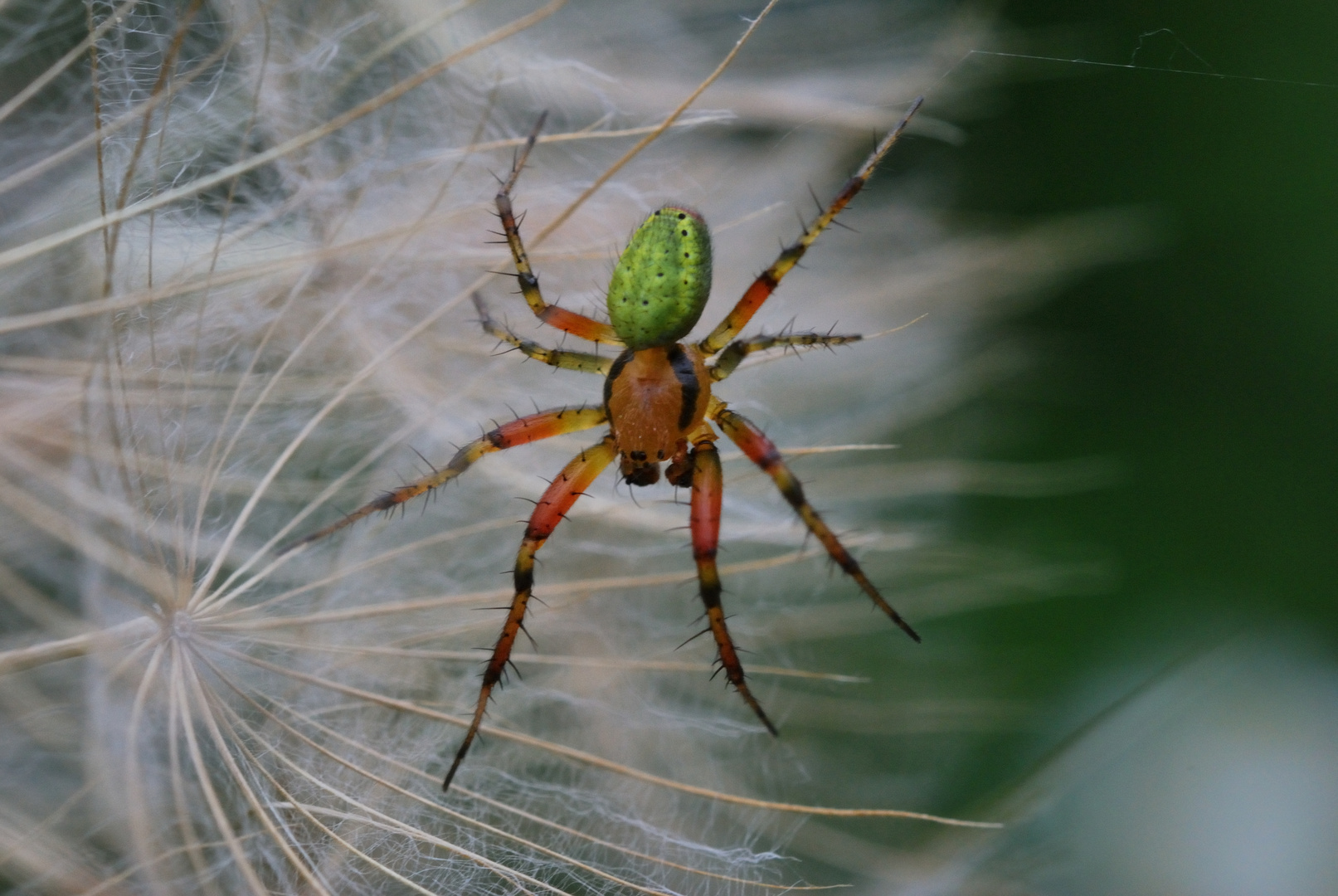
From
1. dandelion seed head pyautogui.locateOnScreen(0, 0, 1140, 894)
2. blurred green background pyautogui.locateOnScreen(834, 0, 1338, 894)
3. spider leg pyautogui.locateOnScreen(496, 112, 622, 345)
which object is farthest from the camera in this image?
blurred green background pyautogui.locateOnScreen(834, 0, 1338, 894)

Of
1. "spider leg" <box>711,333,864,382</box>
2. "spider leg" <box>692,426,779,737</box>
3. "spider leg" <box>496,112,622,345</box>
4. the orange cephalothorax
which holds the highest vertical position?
"spider leg" <box>496,112,622,345</box>

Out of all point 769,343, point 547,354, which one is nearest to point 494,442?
point 547,354

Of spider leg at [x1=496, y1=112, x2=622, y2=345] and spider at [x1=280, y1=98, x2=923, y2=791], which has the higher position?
spider leg at [x1=496, y1=112, x2=622, y2=345]

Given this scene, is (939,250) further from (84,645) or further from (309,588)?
(84,645)

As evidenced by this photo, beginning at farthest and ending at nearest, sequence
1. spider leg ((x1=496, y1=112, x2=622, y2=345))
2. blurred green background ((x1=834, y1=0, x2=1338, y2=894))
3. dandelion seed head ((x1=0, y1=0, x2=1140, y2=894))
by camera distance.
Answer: blurred green background ((x1=834, y1=0, x2=1338, y2=894))
spider leg ((x1=496, y1=112, x2=622, y2=345))
dandelion seed head ((x1=0, y1=0, x2=1140, y2=894))

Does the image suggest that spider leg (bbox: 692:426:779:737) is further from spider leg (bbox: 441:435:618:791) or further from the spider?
spider leg (bbox: 441:435:618:791)

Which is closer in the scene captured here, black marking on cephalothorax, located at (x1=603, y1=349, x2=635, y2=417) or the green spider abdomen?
the green spider abdomen

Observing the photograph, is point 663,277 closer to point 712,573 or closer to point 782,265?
point 782,265

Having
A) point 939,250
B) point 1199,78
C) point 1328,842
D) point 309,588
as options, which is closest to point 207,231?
point 309,588

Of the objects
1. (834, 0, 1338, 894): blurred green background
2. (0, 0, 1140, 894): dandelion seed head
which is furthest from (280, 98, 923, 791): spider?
(834, 0, 1338, 894): blurred green background

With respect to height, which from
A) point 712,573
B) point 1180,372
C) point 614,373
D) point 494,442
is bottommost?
point 712,573
